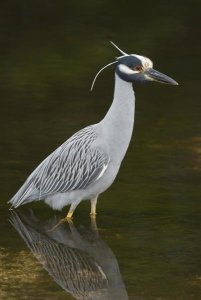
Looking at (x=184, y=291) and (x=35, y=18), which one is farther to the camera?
(x=35, y=18)

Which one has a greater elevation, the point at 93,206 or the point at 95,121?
the point at 93,206

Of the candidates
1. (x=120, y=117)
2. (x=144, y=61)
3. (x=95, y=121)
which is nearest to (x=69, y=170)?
(x=120, y=117)

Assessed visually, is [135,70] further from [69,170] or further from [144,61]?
[69,170]

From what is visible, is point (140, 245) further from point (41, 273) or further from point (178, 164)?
point (178, 164)

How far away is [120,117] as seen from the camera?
26.6 ft

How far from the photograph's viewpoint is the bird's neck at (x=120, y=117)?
810cm

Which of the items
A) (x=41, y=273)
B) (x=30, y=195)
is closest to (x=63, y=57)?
(x=30, y=195)

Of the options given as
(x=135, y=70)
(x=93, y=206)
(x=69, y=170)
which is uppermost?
(x=135, y=70)

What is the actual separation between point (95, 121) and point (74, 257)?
129 inches

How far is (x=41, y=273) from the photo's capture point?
7211 mm

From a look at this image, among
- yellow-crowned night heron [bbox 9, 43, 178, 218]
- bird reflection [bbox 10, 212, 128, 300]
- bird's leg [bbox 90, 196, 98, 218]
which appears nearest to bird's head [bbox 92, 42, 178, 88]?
yellow-crowned night heron [bbox 9, 43, 178, 218]

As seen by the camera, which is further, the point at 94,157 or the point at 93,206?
the point at 93,206

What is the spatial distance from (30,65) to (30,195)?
4.47m

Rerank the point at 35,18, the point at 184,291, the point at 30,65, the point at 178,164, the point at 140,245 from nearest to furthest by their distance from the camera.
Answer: the point at 184,291, the point at 140,245, the point at 178,164, the point at 30,65, the point at 35,18
